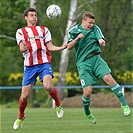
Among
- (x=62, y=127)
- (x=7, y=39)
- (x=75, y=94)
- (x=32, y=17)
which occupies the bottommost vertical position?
(x=75, y=94)

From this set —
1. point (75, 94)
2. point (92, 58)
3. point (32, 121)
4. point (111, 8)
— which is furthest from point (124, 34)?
point (92, 58)

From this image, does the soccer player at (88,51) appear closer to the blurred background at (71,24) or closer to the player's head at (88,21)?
the player's head at (88,21)

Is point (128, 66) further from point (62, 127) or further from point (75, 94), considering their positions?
point (62, 127)

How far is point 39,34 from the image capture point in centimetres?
1348

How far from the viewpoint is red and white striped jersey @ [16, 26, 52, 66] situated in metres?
13.4

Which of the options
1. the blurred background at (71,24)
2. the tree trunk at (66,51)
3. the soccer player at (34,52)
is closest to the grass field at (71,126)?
the soccer player at (34,52)

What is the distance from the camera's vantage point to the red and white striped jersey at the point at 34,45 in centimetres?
1339

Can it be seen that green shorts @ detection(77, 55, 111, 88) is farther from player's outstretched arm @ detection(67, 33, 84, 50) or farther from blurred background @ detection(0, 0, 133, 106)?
blurred background @ detection(0, 0, 133, 106)

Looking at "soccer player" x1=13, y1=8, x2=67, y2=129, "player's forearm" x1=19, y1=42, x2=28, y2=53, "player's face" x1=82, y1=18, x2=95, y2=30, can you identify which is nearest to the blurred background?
"player's face" x1=82, y1=18, x2=95, y2=30

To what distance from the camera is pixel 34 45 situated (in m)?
13.4

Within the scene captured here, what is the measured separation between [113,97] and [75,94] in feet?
13.9

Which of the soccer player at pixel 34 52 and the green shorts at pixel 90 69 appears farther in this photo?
the green shorts at pixel 90 69

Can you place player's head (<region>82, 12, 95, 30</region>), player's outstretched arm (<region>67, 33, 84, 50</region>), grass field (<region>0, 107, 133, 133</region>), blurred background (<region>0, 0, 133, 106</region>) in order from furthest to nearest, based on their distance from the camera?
blurred background (<region>0, 0, 133, 106</region>)
grass field (<region>0, 107, 133, 133</region>)
player's head (<region>82, 12, 95, 30</region>)
player's outstretched arm (<region>67, 33, 84, 50</region>)

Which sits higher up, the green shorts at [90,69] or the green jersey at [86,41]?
the green jersey at [86,41]
